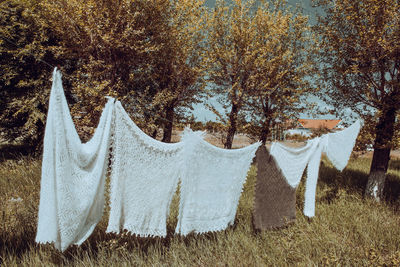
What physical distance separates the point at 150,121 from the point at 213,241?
5.47 metres

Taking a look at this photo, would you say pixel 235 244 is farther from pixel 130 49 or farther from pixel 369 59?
pixel 130 49

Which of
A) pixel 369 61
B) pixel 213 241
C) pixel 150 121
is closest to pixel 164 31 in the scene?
pixel 150 121

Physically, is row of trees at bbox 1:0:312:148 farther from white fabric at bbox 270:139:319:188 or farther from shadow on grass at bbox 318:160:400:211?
white fabric at bbox 270:139:319:188

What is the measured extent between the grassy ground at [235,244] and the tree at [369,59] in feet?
6.20

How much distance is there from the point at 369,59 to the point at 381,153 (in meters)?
2.36

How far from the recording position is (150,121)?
27.8ft

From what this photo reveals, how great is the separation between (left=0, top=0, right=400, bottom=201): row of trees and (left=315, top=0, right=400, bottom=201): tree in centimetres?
3

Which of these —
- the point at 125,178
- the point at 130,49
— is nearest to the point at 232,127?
the point at 130,49

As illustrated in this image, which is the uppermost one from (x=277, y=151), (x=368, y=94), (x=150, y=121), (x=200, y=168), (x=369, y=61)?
(x=369, y=61)

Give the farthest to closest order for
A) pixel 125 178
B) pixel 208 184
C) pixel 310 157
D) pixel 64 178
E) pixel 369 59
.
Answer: pixel 369 59
pixel 310 157
pixel 208 184
pixel 125 178
pixel 64 178

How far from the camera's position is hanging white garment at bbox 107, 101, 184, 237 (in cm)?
249

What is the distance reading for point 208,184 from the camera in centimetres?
310

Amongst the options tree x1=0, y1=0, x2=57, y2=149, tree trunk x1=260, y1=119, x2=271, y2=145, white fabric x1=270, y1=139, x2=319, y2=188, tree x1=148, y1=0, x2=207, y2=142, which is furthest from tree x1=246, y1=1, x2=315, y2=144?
tree x1=0, y1=0, x2=57, y2=149

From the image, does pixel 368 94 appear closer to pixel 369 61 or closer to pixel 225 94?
pixel 369 61
